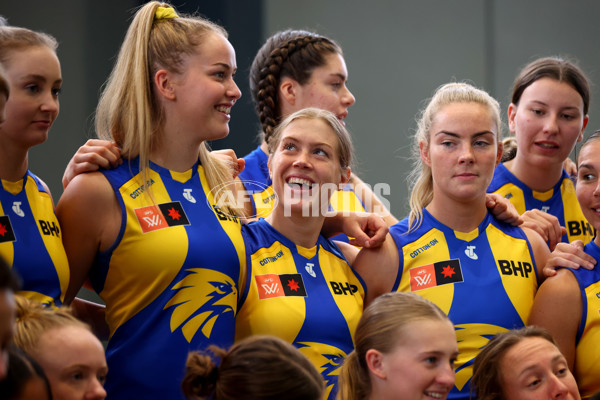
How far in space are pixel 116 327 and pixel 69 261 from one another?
23cm

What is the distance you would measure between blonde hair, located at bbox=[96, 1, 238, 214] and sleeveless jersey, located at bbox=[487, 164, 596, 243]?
1356 millimetres

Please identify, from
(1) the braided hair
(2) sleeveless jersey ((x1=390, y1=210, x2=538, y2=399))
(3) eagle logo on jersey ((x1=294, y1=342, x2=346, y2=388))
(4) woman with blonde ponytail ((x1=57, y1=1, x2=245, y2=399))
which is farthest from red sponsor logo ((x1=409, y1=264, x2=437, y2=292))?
(1) the braided hair

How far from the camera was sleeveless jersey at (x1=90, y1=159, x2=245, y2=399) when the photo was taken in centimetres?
220

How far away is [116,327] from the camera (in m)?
2.24

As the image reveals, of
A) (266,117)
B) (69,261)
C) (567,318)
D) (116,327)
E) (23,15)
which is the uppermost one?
(23,15)

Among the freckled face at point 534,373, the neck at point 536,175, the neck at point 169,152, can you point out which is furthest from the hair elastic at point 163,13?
the neck at point 536,175

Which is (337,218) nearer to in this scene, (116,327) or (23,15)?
(116,327)

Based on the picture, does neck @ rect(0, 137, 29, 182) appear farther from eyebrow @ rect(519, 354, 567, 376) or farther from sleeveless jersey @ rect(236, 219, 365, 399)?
eyebrow @ rect(519, 354, 567, 376)

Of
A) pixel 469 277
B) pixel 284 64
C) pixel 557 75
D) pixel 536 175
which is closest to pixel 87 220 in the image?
pixel 469 277

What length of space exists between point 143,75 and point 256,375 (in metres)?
1.05

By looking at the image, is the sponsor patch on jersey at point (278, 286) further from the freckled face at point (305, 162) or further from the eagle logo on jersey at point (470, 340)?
the eagle logo on jersey at point (470, 340)

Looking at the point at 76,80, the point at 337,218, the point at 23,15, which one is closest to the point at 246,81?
the point at 76,80

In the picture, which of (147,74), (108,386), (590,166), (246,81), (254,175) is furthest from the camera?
(246,81)

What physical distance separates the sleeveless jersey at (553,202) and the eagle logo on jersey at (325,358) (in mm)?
1195
